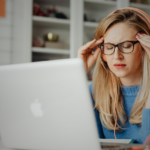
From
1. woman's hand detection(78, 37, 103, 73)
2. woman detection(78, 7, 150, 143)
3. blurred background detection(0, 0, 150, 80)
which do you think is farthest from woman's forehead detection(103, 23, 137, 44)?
blurred background detection(0, 0, 150, 80)

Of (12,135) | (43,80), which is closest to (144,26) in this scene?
(43,80)

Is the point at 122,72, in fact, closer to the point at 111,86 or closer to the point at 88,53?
the point at 111,86

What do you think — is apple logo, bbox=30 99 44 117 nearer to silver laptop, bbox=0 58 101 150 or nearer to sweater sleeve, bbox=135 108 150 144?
silver laptop, bbox=0 58 101 150

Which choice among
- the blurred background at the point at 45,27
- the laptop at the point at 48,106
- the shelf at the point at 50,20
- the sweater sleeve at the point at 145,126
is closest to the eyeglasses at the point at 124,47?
the sweater sleeve at the point at 145,126

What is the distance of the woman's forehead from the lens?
0.98m

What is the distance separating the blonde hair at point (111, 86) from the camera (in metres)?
1.01

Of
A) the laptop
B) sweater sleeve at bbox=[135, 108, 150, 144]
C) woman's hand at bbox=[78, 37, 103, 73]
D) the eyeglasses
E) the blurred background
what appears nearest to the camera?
the laptop

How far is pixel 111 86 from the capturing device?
112 centimetres

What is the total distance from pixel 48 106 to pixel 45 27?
6.70 feet

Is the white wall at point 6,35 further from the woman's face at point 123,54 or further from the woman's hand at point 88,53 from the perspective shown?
the woman's face at point 123,54

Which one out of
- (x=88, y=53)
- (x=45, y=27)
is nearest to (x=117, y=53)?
(x=88, y=53)

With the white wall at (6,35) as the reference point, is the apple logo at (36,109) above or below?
below

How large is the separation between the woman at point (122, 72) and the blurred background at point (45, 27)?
1161 millimetres

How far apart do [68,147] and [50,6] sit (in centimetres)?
219
